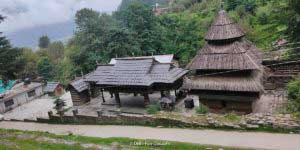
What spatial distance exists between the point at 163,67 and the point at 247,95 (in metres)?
7.76

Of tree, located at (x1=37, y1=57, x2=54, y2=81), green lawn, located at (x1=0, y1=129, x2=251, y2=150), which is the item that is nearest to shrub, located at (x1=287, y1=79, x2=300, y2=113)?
green lawn, located at (x1=0, y1=129, x2=251, y2=150)

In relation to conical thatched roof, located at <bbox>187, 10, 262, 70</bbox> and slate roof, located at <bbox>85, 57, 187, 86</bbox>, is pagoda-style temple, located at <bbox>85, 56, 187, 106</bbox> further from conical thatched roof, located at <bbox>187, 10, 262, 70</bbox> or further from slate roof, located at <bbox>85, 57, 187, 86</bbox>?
conical thatched roof, located at <bbox>187, 10, 262, 70</bbox>

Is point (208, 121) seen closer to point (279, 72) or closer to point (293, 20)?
point (293, 20)

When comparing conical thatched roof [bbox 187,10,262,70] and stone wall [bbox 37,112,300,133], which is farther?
conical thatched roof [bbox 187,10,262,70]

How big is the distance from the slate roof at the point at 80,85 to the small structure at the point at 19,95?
13.5 metres

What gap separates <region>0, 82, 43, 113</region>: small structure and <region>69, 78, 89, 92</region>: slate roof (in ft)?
44.3

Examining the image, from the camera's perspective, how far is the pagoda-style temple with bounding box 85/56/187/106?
24.2 meters

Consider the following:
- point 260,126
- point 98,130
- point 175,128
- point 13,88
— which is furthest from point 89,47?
point 260,126

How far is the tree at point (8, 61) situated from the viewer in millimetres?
22081

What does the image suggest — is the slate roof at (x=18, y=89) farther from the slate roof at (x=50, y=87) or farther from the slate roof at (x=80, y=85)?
the slate roof at (x=80, y=85)

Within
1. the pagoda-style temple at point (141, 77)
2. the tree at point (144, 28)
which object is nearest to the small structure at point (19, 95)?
the tree at point (144, 28)

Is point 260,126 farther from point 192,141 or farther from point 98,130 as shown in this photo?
point 98,130

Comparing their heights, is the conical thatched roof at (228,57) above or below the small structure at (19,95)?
above

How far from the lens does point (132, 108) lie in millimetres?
26141
